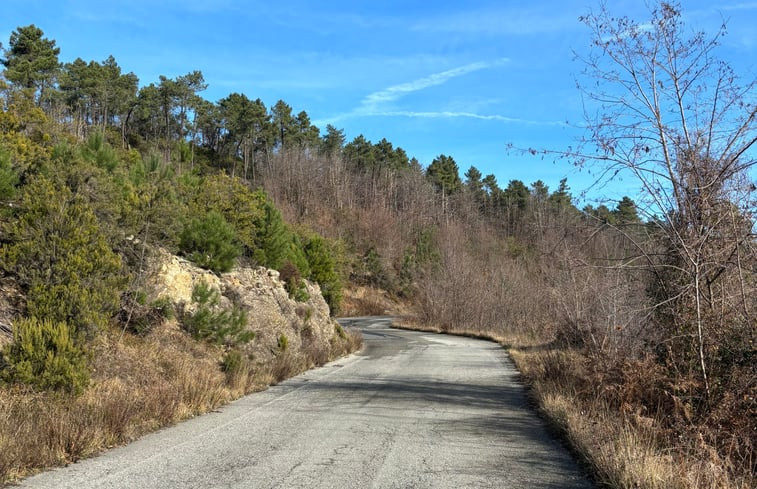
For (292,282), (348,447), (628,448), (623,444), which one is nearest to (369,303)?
(292,282)

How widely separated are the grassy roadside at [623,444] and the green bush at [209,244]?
10121 millimetres

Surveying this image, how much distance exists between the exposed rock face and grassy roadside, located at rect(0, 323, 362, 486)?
1265mm

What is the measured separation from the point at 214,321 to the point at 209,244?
10.8 feet

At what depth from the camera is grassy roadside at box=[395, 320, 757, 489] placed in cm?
530

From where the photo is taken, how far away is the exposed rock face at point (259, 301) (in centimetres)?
1481

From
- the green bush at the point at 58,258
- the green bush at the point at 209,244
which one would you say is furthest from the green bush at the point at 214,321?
the green bush at the point at 58,258

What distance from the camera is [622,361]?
8.77 meters

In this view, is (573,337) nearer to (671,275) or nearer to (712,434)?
(671,275)

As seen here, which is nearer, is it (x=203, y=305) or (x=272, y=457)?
(x=272, y=457)

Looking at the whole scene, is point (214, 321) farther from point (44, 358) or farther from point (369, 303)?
point (369, 303)

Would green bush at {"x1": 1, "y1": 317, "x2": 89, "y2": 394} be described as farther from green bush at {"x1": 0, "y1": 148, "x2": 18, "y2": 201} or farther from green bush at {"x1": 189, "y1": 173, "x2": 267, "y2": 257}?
green bush at {"x1": 189, "y1": 173, "x2": 267, "y2": 257}

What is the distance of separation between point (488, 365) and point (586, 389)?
33.2 ft

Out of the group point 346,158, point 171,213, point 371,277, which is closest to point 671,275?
point 171,213

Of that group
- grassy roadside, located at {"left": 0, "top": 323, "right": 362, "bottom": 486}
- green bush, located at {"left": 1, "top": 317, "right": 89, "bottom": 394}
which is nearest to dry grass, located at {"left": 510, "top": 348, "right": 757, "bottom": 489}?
grassy roadside, located at {"left": 0, "top": 323, "right": 362, "bottom": 486}
